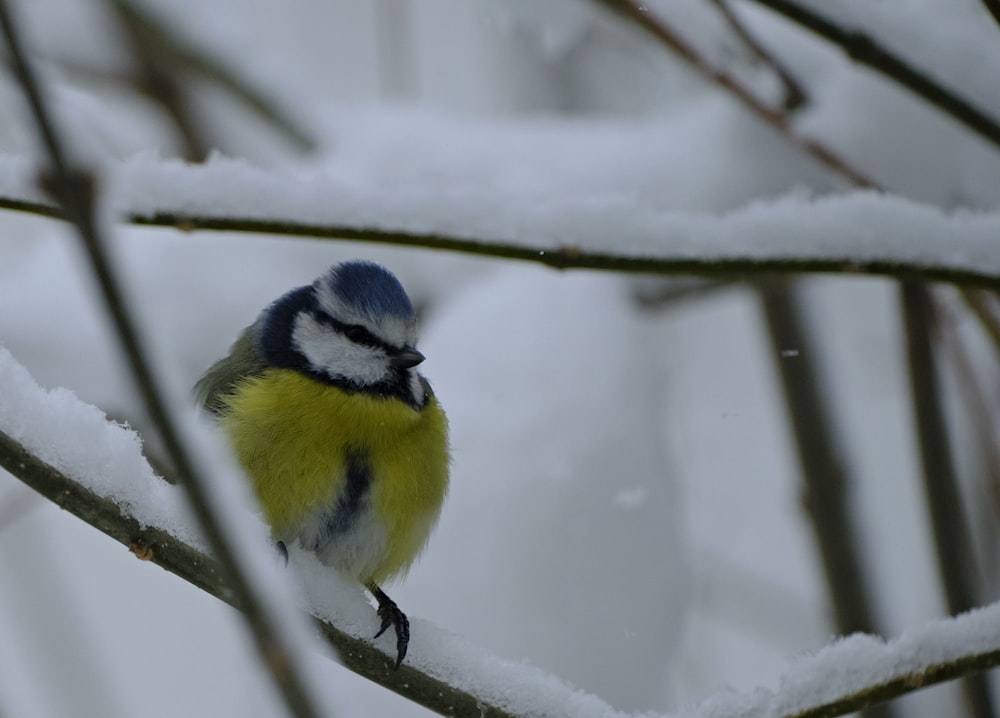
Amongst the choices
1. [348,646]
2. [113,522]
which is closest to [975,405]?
[348,646]

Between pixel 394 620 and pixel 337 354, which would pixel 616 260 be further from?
pixel 337 354

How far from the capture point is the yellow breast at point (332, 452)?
1.45 meters

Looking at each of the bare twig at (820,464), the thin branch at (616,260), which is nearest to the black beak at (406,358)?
the thin branch at (616,260)

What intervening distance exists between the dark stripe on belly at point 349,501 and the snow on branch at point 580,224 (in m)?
0.41

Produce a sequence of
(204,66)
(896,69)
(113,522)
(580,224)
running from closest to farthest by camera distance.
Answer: (113,522) → (580,224) → (896,69) → (204,66)

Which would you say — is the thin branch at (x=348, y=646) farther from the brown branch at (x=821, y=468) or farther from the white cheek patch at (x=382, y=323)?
the brown branch at (x=821, y=468)

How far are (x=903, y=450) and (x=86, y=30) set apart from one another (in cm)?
315

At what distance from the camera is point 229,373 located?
1690 mm

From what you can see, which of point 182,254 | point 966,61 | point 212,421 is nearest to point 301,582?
point 212,421

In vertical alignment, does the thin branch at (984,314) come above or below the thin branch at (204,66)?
below

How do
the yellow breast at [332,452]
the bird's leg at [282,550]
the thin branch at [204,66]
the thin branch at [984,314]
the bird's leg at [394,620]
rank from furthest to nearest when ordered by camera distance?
the thin branch at [204,66]
the thin branch at [984,314]
the yellow breast at [332,452]
the bird's leg at [282,550]
the bird's leg at [394,620]

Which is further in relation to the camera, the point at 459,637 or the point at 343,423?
the point at 343,423

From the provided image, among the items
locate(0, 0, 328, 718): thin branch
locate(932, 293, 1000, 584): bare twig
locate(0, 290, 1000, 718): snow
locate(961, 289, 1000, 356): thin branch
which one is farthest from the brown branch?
locate(0, 0, 328, 718): thin branch

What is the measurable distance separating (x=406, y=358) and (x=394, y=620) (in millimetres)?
512
